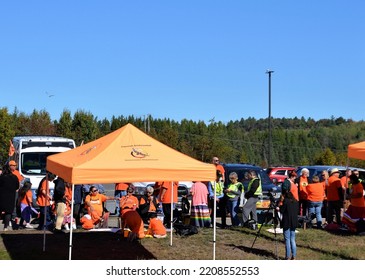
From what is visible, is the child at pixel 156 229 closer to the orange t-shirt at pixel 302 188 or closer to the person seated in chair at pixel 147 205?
the person seated in chair at pixel 147 205

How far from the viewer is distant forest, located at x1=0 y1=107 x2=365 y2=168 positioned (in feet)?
201

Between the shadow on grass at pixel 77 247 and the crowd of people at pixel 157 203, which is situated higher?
the crowd of people at pixel 157 203

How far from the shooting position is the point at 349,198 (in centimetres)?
1633

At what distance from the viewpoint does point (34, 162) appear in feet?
64.8

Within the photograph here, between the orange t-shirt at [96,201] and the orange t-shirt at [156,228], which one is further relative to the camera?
the orange t-shirt at [96,201]

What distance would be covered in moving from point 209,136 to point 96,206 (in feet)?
223

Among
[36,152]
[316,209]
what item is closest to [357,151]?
[316,209]

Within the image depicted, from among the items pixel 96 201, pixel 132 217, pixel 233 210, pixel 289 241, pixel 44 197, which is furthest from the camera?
pixel 233 210

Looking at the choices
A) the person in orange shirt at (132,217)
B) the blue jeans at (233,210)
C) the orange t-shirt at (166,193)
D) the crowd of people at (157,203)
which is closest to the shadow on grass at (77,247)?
the person in orange shirt at (132,217)

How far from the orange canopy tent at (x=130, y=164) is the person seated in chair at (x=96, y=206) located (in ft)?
11.9

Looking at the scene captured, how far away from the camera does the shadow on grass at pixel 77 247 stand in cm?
1166

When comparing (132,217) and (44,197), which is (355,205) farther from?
(44,197)

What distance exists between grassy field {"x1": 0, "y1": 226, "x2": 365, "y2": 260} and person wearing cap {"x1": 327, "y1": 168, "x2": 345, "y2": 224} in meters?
1.39

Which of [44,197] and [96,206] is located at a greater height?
[44,197]
